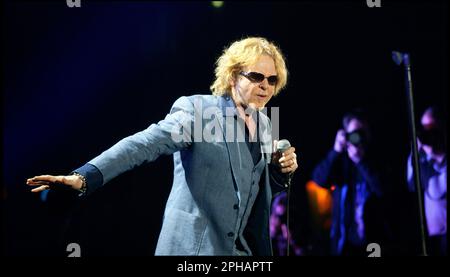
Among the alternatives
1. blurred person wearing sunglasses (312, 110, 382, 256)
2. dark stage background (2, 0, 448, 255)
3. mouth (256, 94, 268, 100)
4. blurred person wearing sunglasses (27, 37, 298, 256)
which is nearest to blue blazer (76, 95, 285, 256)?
blurred person wearing sunglasses (27, 37, 298, 256)

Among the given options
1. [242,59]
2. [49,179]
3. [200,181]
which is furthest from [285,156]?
[49,179]

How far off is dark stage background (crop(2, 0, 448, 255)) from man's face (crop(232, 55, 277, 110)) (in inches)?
114

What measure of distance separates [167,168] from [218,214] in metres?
3.82

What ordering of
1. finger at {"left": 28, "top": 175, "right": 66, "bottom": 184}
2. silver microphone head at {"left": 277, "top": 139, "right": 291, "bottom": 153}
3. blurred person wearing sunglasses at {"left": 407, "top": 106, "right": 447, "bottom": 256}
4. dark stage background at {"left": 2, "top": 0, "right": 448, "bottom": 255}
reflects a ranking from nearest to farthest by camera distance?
finger at {"left": 28, "top": 175, "right": 66, "bottom": 184} < silver microphone head at {"left": 277, "top": 139, "right": 291, "bottom": 153} < blurred person wearing sunglasses at {"left": 407, "top": 106, "right": 447, "bottom": 256} < dark stage background at {"left": 2, "top": 0, "right": 448, "bottom": 255}

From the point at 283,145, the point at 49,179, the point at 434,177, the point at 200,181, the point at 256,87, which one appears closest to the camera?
the point at 49,179

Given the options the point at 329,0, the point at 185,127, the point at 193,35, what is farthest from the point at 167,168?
the point at 185,127

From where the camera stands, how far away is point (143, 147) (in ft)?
7.80

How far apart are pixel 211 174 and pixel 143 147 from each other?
411 millimetres

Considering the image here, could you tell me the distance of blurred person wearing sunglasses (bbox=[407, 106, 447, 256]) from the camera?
471 centimetres

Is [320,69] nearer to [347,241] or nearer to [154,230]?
[347,241]

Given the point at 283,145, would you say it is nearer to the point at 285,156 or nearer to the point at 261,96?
the point at 285,156

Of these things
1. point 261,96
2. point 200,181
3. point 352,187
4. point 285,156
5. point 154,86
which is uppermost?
point 154,86

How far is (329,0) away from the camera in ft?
21.1

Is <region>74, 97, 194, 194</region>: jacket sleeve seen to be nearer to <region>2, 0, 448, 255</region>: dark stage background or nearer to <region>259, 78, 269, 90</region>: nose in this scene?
<region>259, 78, 269, 90</region>: nose
